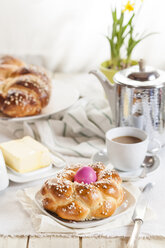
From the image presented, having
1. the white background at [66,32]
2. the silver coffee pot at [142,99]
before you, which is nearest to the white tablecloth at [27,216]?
the silver coffee pot at [142,99]

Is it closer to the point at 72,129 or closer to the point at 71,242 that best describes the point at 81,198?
the point at 71,242

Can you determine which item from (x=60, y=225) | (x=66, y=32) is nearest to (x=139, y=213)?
(x=60, y=225)

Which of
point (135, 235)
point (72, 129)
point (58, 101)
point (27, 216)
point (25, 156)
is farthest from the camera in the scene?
point (58, 101)

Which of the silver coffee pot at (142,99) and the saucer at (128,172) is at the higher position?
the silver coffee pot at (142,99)

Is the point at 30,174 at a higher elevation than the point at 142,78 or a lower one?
lower

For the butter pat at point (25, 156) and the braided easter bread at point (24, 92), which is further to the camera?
the braided easter bread at point (24, 92)

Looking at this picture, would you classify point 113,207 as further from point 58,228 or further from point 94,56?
point 94,56

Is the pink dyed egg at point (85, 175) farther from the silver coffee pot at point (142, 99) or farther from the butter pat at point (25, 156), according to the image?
the silver coffee pot at point (142, 99)
